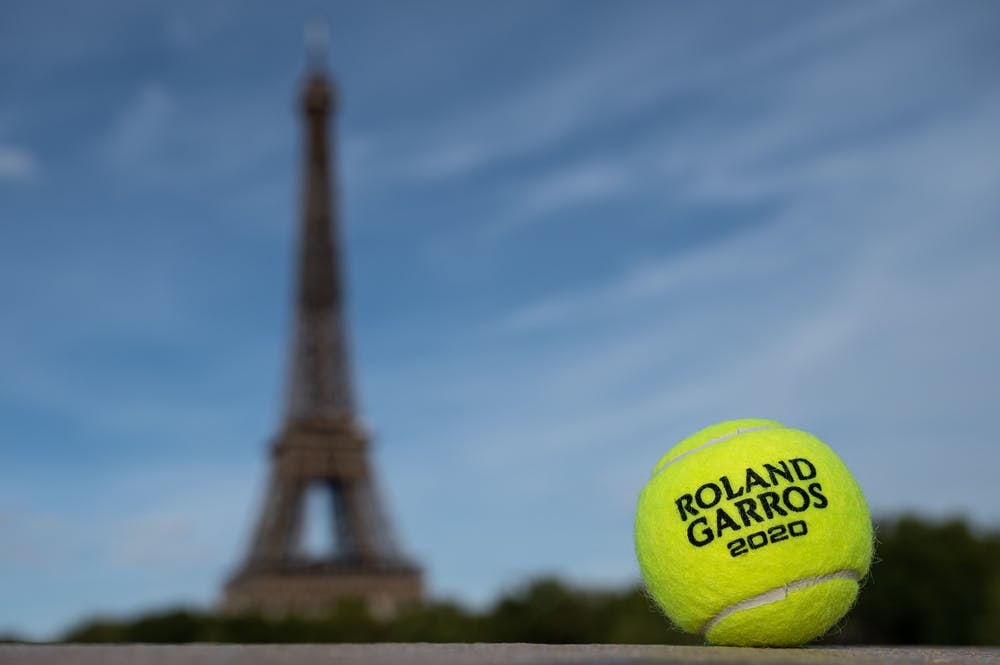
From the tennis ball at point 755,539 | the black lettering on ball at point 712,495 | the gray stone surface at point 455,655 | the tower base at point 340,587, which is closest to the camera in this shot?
the gray stone surface at point 455,655

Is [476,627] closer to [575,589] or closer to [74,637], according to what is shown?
[575,589]

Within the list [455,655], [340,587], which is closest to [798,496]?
[455,655]

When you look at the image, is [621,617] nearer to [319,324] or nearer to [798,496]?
[319,324]

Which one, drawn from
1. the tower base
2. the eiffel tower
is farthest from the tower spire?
the tower base

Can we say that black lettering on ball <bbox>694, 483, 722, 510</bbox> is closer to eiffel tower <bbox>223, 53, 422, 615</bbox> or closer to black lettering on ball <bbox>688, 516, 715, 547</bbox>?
black lettering on ball <bbox>688, 516, 715, 547</bbox>

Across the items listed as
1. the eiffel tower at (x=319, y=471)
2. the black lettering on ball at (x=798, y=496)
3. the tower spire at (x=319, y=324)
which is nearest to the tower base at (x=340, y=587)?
the eiffel tower at (x=319, y=471)

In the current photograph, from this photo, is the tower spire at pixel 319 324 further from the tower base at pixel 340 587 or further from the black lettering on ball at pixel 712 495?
the black lettering on ball at pixel 712 495
